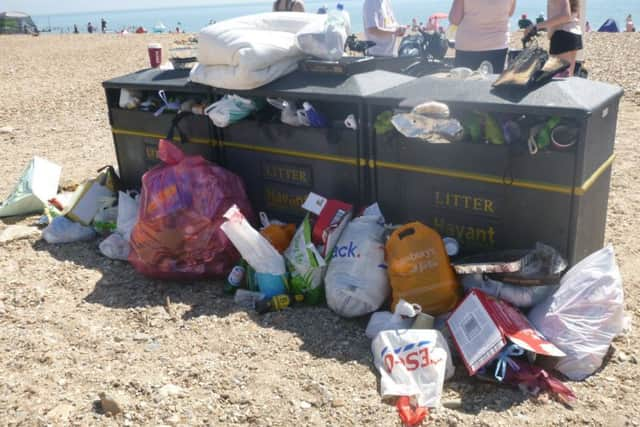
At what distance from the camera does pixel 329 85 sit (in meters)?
3.89

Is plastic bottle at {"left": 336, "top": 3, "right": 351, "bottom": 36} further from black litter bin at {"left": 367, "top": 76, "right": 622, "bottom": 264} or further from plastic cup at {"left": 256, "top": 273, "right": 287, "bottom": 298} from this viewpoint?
plastic cup at {"left": 256, "top": 273, "right": 287, "bottom": 298}

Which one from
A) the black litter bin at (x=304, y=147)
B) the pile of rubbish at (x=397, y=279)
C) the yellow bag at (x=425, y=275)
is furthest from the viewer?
the black litter bin at (x=304, y=147)

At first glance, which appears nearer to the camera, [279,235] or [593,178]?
[593,178]

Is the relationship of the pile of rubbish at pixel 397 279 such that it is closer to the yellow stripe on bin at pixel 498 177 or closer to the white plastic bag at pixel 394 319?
the white plastic bag at pixel 394 319

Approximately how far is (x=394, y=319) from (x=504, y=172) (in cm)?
89

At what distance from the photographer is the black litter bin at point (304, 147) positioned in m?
3.81

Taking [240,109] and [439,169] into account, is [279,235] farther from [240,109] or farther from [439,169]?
[439,169]

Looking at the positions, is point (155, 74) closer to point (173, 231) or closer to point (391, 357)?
point (173, 231)

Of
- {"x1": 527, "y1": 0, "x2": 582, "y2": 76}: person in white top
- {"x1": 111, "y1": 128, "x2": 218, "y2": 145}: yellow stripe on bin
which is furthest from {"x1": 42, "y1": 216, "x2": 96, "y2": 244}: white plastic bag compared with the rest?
{"x1": 527, "y1": 0, "x2": 582, "y2": 76}: person in white top

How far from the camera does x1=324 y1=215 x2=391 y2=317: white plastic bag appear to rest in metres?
3.39

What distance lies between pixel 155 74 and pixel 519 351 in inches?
130

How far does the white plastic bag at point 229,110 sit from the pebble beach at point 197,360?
3.28 ft

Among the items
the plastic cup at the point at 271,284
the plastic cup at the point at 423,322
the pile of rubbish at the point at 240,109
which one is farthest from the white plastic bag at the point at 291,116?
the plastic cup at the point at 423,322

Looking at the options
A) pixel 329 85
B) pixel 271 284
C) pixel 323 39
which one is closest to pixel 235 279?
pixel 271 284
